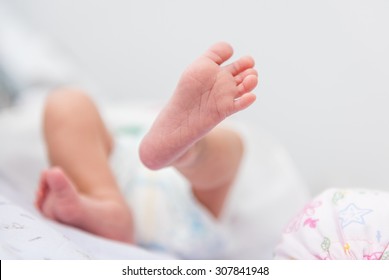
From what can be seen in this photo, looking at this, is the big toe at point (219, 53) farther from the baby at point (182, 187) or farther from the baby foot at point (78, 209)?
the baby foot at point (78, 209)

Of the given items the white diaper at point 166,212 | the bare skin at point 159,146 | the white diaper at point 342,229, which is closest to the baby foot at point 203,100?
the bare skin at point 159,146

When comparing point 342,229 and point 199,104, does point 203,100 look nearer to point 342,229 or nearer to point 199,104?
point 199,104

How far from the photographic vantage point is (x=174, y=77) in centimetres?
90

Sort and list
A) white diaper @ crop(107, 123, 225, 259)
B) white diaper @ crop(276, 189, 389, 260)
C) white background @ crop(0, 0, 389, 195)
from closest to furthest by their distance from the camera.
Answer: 1. white diaper @ crop(276, 189, 389, 260)
2. white background @ crop(0, 0, 389, 195)
3. white diaper @ crop(107, 123, 225, 259)

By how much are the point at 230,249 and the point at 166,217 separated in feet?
0.36

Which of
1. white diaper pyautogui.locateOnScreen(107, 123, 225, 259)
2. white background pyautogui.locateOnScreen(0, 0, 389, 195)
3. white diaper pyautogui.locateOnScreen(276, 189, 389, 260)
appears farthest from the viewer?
white diaper pyautogui.locateOnScreen(107, 123, 225, 259)

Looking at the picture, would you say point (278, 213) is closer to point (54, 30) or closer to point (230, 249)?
point (230, 249)

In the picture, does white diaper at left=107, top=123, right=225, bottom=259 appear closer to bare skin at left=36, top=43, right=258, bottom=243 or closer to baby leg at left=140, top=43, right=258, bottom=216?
bare skin at left=36, top=43, right=258, bottom=243

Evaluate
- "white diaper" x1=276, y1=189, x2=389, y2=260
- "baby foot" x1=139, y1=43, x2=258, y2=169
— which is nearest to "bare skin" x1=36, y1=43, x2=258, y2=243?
"baby foot" x1=139, y1=43, x2=258, y2=169

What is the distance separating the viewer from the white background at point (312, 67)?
681mm

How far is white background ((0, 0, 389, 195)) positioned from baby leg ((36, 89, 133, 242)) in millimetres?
151

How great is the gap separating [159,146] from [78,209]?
0.53ft

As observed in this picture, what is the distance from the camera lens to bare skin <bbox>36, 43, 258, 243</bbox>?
22.6 inches

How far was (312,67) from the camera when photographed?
76cm
